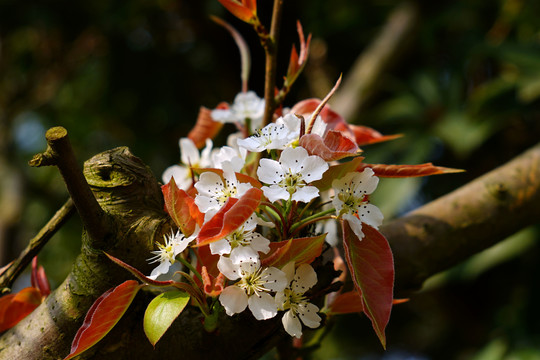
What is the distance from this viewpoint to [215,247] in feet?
1.29

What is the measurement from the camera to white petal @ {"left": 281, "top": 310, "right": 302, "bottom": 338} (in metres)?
0.41

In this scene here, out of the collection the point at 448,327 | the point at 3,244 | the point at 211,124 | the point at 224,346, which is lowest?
the point at 448,327

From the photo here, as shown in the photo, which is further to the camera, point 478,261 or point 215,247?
point 478,261

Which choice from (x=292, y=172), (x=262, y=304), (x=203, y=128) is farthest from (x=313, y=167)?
(x=203, y=128)

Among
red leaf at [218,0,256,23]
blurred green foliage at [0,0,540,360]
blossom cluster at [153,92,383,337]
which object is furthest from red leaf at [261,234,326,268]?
blurred green foliage at [0,0,540,360]

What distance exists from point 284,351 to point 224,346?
145 millimetres

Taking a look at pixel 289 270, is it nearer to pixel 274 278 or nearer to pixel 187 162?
pixel 274 278

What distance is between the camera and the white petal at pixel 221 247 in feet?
1.28

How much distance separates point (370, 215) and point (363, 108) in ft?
3.95

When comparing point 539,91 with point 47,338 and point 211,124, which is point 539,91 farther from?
point 47,338

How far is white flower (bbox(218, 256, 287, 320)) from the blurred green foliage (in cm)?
95

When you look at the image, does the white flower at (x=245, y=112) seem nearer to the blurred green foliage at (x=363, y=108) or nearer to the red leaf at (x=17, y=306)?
the red leaf at (x=17, y=306)

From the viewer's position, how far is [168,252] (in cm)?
42

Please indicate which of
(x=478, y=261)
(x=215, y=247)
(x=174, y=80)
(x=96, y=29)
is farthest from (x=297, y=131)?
(x=96, y=29)
